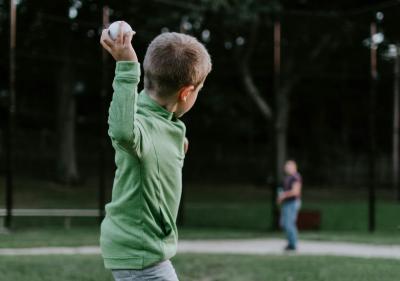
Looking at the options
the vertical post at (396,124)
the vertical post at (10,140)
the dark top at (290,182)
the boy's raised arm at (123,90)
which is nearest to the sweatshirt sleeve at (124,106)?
the boy's raised arm at (123,90)

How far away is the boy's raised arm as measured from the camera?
2270 mm

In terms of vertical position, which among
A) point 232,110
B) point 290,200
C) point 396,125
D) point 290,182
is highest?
point 232,110

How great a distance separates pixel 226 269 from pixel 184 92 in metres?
6.47

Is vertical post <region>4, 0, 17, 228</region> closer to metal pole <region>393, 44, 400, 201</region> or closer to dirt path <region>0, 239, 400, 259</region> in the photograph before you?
dirt path <region>0, 239, 400, 259</region>

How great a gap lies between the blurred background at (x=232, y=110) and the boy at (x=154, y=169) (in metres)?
11.1

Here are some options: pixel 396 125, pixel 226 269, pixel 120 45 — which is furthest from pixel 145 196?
pixel 396 125

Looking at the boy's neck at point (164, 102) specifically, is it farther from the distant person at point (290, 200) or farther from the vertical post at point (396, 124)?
the vertical post at point (396, 124)

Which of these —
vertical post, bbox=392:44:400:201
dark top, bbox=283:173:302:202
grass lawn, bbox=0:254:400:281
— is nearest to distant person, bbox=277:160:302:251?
dark top, bbox=283:173:302:202

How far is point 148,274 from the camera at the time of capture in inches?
98.9

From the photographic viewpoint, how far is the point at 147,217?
250 centimetres

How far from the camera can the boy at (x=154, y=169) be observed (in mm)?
2400

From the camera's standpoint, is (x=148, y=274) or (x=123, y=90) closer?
(x=123, y=90)

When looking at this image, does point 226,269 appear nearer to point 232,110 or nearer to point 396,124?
point 396,124

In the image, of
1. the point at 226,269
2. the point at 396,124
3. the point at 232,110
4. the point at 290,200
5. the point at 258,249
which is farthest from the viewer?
the point at 232,110
